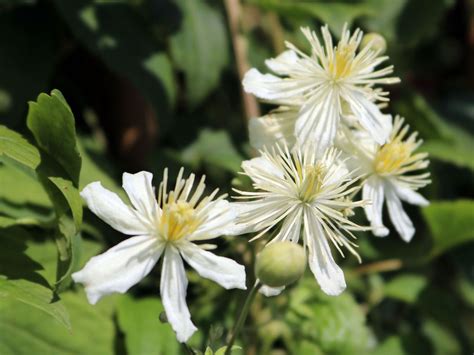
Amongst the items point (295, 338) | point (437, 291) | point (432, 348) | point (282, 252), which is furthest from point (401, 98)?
point (282, 252)

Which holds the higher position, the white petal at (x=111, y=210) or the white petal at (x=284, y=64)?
the white petal at (x=284, y=64)

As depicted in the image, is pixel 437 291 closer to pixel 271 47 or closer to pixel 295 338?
pixel 295 338

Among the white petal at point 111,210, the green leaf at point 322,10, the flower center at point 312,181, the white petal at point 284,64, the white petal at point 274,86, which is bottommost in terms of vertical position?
the white petal at point 111,210

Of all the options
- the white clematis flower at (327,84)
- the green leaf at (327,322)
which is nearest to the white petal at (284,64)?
the white clematis flower at (327,84)

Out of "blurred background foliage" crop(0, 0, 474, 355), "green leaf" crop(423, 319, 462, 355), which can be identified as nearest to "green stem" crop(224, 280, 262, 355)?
"blurred background foliage" crop(0, 0, 474, 355)

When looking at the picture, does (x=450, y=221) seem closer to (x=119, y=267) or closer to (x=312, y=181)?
(x=312, y=181)

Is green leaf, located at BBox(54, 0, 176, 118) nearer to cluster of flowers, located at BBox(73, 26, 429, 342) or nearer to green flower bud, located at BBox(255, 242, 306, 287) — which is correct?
cluster of flowers, located at BBox(73, 26, 429, 342)

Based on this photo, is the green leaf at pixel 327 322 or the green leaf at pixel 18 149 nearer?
the green leaf at pixel 18 149

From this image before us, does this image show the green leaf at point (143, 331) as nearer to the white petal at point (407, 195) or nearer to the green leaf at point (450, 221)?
the white petal at point (407, 195)
